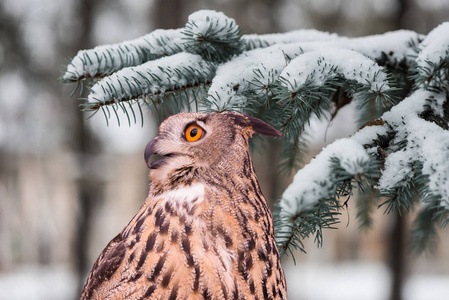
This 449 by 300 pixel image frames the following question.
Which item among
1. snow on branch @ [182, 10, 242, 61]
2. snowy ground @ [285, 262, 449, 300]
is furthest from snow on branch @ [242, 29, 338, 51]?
snowy ground @ [285, 262, 449, 300]

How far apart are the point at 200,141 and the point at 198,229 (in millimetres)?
250

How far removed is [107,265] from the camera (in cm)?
119

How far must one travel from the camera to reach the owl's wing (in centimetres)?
118

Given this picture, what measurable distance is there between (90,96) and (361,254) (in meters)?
21.0

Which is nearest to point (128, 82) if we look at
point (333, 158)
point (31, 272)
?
point (333, 158)

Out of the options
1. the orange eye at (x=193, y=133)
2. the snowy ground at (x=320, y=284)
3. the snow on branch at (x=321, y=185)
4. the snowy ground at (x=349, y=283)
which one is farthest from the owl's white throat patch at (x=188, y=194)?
the snowy ground at (x=349, y=283)

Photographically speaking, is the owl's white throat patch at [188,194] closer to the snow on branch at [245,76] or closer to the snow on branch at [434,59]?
the snow on branch at [245,76]

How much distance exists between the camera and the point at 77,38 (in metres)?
8.09

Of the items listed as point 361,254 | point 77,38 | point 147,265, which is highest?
point 77,38

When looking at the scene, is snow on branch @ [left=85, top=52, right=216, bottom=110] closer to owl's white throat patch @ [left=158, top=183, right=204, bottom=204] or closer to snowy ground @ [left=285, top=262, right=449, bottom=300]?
owl's white throat patch @ [left=158, top=183, right=204, bottom=204]

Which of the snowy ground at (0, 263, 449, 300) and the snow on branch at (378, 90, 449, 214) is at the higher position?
the snow on branch at (378, 90, 449, 214)

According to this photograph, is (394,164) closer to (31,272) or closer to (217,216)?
(217,216)

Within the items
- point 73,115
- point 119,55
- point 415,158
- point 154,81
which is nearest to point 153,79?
point 154,81

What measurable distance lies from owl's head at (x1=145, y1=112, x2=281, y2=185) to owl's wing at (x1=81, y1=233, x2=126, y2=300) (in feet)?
0.74
